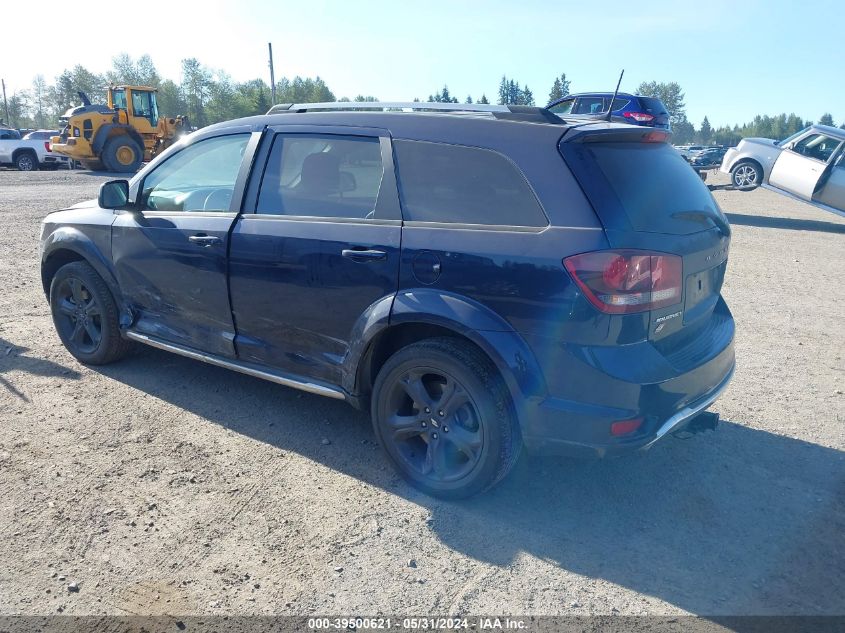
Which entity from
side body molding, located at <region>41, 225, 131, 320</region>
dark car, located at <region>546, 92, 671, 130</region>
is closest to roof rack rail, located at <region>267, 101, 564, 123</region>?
side body molding, located at <region>41, 225, 131, 320</region>

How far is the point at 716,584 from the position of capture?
276 centimetres

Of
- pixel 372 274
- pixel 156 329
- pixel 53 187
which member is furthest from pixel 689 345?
pixel 53 187

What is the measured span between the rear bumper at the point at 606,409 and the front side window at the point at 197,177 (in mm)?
2386

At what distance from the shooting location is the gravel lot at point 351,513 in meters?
2.69

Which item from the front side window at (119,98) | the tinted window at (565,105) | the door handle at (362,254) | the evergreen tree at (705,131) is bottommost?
the evergreen tree at (705,131)

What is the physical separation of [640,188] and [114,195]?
3.37 meters

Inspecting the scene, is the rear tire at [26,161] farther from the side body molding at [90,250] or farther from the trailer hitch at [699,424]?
the trailer hitch at [699,424]

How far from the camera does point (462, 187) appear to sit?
3236 mm

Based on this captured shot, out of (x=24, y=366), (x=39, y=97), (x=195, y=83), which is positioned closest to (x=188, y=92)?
(x=195, y=83)

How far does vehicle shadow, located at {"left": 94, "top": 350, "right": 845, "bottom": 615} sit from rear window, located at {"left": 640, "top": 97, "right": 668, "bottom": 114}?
11.2 m

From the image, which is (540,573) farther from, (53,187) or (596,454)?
(53,187)

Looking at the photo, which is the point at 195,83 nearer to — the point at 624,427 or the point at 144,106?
the point at 144,106

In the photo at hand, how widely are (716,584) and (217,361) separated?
9.83 feet

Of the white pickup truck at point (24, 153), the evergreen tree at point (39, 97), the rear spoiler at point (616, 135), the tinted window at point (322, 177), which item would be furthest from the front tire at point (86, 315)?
the evergreen tree at point (39, 97)
